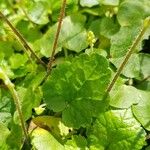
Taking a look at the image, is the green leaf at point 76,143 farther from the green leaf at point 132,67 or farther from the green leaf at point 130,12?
the green leaf at point 130,12

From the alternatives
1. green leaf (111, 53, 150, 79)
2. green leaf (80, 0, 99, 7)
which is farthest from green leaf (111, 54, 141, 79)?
green leaf (80, 0, 99, 7)

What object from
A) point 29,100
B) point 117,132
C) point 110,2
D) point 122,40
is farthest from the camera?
point 110,2

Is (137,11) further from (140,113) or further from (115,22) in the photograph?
(140,113)

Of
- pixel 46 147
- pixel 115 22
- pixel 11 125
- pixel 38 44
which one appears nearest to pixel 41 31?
pixel 38 44

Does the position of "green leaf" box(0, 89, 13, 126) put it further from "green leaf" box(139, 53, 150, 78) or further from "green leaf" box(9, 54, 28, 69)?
"green leaf" box(139, 53, 150, 78)

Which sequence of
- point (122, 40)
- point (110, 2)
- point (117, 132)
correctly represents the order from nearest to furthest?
1. point (117, 132)
2. point (122, 40)
3. point (110, 2)

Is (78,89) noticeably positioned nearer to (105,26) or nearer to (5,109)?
(5,109)

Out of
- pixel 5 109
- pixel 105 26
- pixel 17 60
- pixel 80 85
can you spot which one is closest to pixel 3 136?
pixel 5 109
